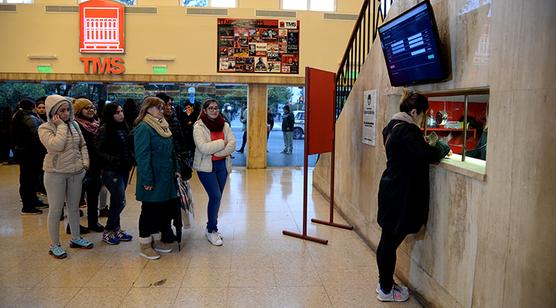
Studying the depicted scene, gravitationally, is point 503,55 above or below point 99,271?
above

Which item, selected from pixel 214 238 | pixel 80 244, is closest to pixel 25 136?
pixel 80 244

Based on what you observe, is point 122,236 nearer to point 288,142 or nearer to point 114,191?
point 114,191

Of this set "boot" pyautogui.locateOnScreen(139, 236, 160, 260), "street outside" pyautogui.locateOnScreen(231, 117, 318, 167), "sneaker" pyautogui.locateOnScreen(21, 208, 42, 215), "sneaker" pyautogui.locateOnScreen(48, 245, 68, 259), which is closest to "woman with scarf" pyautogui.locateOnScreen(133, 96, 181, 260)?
"boot" pyautogui.locateOnScreen(139, 236, 160, 260)

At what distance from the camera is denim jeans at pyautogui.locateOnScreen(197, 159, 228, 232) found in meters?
4.50

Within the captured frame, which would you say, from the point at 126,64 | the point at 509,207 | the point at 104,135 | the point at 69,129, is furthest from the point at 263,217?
the point at 126,64

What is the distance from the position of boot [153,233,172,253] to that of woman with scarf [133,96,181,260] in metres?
0.07

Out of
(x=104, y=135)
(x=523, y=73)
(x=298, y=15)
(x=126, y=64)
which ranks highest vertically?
(x=298, y=15)

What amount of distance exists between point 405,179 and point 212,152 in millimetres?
2014

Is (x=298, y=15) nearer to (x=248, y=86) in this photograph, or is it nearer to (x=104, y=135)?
(x=248, y=86)

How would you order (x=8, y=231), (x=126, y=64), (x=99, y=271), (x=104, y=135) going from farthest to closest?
(x=126, y=64), (x=8, y=231), (x=104, y=135), (x=99, y=271)

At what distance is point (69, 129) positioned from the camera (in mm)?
4082

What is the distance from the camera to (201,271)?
3.89 meters

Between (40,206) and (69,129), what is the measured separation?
272cm

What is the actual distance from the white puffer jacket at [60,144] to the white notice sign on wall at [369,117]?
296cm
